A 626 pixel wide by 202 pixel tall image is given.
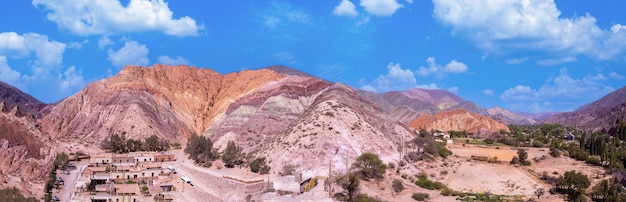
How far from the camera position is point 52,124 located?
290ft

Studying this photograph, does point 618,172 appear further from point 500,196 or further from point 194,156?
point 194,156

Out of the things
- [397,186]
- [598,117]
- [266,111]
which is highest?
[598,117]

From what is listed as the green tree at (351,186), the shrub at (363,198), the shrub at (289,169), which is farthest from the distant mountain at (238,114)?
the shrub at (363,198)

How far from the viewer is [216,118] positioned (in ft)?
311

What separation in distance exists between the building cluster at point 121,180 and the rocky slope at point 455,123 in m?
75.0

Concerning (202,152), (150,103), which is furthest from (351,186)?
(150,103)

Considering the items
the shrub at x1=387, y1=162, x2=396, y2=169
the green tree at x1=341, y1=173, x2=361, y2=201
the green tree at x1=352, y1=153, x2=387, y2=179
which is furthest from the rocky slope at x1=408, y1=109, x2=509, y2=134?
the green tree at x1=341, y1=173, x2=361, y2=201

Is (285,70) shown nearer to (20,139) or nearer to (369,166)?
(20,139)

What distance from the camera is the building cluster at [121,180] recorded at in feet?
148

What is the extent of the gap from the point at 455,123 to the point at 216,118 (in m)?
55.0

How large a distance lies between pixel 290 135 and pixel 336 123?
4.92 meters

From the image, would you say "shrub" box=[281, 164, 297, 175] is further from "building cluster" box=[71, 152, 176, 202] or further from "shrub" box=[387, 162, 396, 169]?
"building cluster" box=[71, 152, 176, 202]

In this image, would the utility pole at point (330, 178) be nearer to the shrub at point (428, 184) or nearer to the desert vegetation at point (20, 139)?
the shrub at point (428, 184)

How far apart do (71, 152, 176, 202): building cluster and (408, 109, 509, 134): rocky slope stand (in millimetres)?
74982
